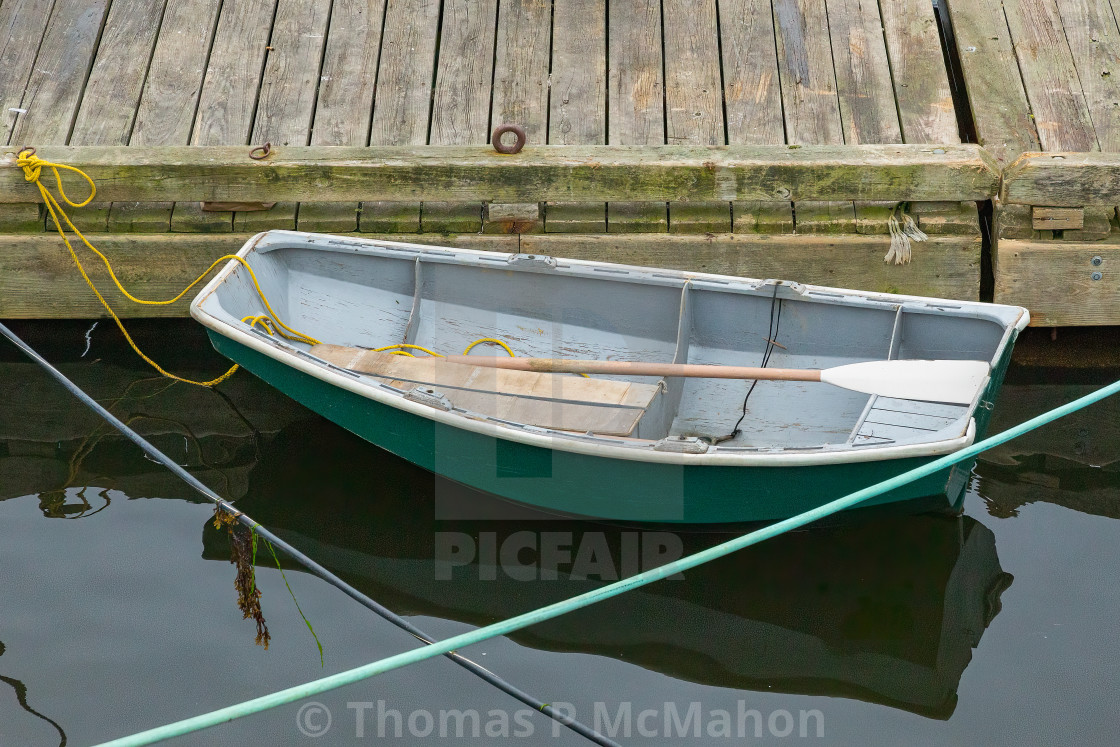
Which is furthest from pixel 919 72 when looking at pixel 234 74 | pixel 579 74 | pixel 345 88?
pixel 234 74

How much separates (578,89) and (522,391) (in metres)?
2.00

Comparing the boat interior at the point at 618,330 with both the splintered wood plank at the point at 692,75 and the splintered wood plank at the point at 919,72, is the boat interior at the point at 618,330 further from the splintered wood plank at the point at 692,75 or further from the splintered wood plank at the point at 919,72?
the splintered wood plank at the point at 919,72

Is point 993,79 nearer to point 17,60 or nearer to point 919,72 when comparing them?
point 919,72

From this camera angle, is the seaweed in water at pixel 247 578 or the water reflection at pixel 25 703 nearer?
the water reflection at pixel 25 703

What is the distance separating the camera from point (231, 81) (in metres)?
5.55

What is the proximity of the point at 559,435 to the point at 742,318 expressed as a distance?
3.89 feet

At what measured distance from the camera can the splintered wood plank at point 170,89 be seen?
16.9ft

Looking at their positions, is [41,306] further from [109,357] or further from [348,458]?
[348,458]

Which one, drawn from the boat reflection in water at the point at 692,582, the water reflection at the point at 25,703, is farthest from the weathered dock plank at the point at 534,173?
the water reflection at the point at 25,703

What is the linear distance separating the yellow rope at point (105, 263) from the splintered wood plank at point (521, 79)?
110 centimetres

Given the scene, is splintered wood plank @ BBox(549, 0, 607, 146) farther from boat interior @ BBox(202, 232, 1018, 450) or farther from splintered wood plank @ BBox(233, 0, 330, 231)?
splintered wood plank @ BBox(233, 0, 330, 231)

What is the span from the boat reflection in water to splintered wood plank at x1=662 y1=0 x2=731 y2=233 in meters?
1.65

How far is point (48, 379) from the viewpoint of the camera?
512cm

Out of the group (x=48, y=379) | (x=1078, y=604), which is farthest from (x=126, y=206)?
(x=1078, y=604)
